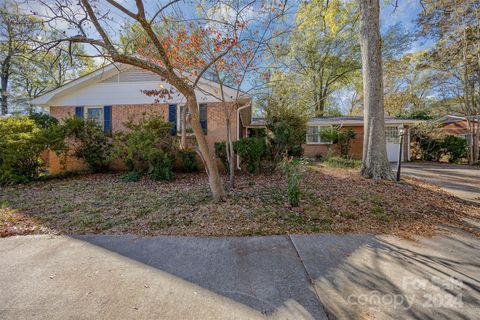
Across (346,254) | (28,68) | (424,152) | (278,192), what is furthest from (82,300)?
(28,68)

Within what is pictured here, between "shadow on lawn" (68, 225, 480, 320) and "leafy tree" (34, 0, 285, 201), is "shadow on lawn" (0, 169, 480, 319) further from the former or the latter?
"leafy tree" (34, 0, 285, 201)

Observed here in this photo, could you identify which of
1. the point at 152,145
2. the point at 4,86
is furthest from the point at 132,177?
the point at 4,86

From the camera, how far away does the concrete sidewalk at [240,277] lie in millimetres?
1991

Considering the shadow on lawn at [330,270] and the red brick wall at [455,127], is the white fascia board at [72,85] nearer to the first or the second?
the shadow on lawn at [330,270]

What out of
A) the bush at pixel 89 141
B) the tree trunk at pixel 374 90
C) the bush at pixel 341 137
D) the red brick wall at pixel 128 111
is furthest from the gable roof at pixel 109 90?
the bush at pixel 341 137

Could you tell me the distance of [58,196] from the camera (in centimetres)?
600

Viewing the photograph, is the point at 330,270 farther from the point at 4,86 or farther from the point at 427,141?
the point at 4,86

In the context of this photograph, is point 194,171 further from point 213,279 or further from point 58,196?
point 213,279

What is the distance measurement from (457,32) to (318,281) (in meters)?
15.7

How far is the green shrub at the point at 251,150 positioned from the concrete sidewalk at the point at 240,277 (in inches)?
182

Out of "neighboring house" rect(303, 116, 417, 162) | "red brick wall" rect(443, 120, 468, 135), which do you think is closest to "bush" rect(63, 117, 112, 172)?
"neighboring house" rect(303, 116, 417, 162)

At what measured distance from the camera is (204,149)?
485 centimetres

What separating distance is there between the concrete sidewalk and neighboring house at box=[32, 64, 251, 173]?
22.3ft

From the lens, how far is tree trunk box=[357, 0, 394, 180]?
6617mm
